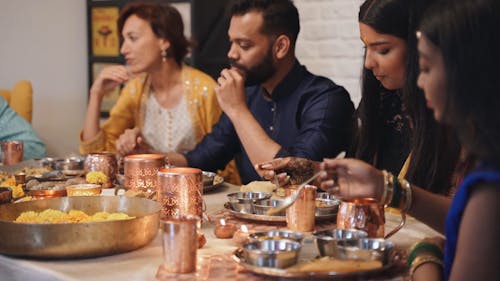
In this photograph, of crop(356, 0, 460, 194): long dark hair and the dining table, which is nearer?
the dining table

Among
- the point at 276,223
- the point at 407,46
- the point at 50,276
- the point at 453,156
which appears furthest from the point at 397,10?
the point at 50,276

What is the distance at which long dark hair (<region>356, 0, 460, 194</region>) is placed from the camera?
1.85m

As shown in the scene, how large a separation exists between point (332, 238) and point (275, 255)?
0.49 ft

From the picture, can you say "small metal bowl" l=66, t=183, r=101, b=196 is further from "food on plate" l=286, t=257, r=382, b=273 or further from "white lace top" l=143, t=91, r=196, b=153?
"white lace top" l=143, t=91, r=196, b=153

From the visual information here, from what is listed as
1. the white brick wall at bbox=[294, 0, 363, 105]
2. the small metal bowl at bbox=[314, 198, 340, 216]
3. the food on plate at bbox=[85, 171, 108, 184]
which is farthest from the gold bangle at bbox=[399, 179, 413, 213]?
the white brick wall at bbox=[294, 0, 363, 105]

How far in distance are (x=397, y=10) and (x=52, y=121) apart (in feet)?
10.1

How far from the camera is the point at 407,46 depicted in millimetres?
2248

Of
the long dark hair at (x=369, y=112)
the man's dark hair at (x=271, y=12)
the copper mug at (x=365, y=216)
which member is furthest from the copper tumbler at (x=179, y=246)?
the man's dark hair at (x=271, y=12)

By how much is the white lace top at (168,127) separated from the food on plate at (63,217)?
1.96 metres

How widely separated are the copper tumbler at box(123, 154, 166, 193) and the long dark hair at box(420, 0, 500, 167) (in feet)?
3.56

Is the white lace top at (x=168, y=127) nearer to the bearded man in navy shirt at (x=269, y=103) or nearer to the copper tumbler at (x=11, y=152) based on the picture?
the bearded man in navy shirt at (x=269, y=103)

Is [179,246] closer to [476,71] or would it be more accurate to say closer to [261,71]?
[476,71]

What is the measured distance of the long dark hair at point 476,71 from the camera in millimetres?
1297

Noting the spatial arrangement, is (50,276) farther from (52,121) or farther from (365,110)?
(52,121)
